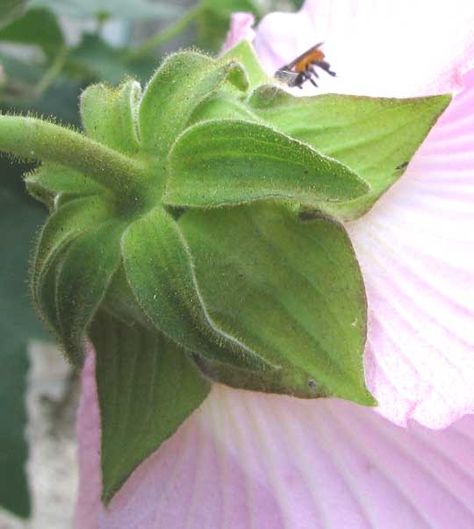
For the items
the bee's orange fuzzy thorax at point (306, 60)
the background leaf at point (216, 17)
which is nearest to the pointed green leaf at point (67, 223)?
the bee's orange fuzzy thorax at point (306, 60)

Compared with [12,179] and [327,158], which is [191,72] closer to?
[327,158]

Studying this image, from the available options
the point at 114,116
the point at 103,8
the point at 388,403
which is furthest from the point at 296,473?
the point at 103,8

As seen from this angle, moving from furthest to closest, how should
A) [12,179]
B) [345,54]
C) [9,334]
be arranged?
[12,179] → [9,334] → [345,54]

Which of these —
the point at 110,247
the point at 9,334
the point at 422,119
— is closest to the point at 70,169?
the point at 110,247

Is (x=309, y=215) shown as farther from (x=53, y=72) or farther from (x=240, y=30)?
(x=53, y=72)

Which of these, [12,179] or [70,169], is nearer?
[70,169]

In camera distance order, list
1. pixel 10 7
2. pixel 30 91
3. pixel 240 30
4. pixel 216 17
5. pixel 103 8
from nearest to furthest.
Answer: pixel 240 30 → pixel 10 7 → pixel 30 91 → pixel 103 8 → pixel 216 17

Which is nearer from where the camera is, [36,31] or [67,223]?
[67,223]
